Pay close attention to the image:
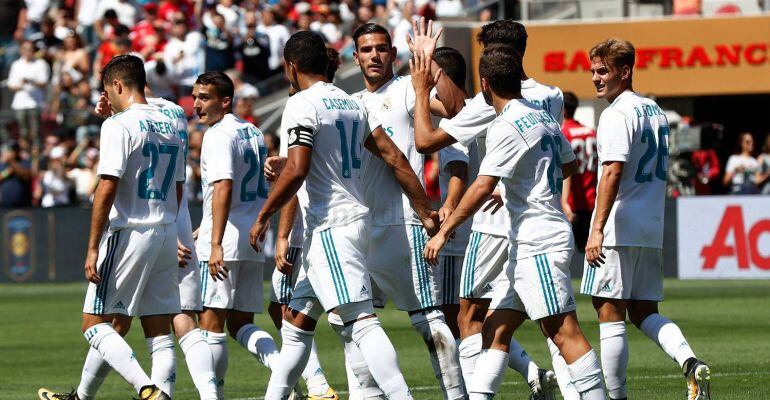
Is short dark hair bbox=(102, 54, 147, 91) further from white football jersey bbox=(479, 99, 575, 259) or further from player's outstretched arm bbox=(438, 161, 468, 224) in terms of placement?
white football jersey bbox=(479, 99, 575, 259)

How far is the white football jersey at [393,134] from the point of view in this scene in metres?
9.36

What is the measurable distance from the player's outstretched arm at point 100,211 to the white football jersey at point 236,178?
4.17ft

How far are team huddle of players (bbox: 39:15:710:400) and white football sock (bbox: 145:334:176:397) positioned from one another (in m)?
0.02

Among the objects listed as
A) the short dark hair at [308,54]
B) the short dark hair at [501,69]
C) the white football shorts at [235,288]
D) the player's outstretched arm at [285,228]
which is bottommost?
the white football shorts at [235,288]

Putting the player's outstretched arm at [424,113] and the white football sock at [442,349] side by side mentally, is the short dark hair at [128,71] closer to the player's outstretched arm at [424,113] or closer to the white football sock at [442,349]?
the player's outstretched arm at [424,113]

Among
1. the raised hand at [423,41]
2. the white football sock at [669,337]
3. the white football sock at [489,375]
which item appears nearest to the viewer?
the white football sock at [489,375]

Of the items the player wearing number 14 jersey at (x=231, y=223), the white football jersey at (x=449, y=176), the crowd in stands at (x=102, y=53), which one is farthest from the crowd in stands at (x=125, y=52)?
the white football jersey at (x=449, y=176)

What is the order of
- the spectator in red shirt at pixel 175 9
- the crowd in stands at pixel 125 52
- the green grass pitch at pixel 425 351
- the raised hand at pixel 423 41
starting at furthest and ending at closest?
1. the spectator in red shirt at pixel 175 9
2. the crowd in stands at pixel 125 52
3. the green grass pitch at pixel 425 351
4. the raised hand at pixel 423 41

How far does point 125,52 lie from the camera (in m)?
26.6

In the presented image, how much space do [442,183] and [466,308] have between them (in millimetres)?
1153

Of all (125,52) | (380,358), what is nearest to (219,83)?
(380,358)

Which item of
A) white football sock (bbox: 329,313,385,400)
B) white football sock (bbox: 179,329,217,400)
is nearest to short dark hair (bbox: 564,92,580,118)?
white football sock (bbox: 329,313,385,400)

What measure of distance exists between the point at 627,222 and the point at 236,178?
115 inches

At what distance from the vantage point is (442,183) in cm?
1027
